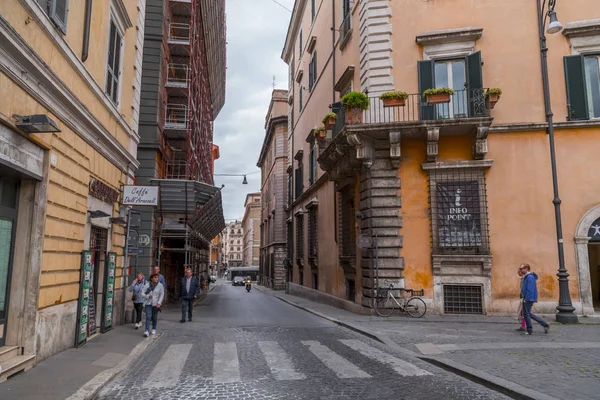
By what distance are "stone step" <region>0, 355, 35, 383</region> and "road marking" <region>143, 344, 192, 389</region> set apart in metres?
1.82

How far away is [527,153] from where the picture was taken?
1471cm

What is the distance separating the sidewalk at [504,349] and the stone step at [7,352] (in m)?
6.75

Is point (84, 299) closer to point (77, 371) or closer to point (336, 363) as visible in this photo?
point (77, 371)

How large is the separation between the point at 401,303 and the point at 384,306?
0.53m

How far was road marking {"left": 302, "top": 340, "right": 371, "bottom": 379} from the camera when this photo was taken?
7.10m

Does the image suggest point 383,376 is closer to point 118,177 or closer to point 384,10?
point 118,177

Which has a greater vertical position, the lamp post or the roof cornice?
the roof cornice

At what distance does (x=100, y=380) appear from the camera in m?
6.64

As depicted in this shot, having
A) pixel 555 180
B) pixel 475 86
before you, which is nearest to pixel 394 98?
pixel 475 86

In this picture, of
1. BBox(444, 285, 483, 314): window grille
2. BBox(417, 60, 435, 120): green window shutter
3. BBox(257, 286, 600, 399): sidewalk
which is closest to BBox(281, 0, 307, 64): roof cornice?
BBox(417, 60, 435, 120): green window shutter

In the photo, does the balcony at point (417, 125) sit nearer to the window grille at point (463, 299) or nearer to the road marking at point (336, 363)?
the window grille at point (463, 299)

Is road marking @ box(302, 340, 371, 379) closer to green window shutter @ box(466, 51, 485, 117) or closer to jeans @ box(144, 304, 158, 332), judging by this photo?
jeans @ box(144, 304, 158, 332)

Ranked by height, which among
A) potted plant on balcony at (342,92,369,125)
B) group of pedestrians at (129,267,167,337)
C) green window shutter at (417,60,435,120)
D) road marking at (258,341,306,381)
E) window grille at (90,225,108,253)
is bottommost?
road marking at (258,341,306,381)

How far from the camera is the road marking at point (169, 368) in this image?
6750mm
